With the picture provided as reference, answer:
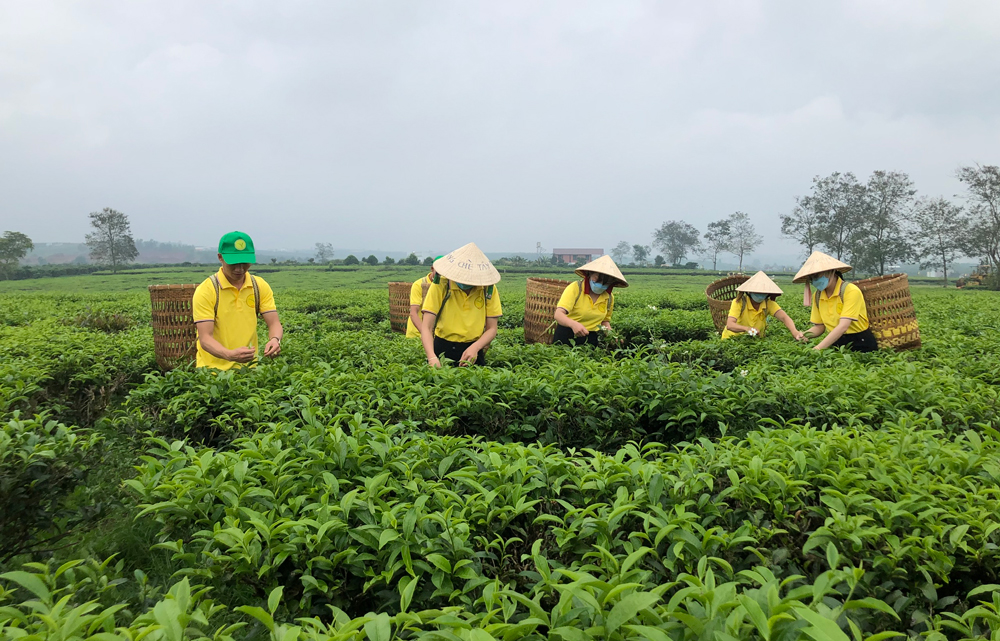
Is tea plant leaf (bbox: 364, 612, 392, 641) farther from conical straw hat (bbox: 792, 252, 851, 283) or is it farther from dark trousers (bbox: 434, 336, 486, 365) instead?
conical straw hat (bbox: 792, 252, 851, 283)

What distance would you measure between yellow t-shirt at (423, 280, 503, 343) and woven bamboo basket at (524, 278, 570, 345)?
119 centimetres

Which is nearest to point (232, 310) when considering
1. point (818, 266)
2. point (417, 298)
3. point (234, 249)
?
point (234, 249)

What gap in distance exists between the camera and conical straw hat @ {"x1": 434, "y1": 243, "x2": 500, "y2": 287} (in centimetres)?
408

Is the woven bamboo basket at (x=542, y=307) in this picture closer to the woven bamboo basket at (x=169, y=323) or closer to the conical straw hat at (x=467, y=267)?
the conical straw hat at (x=467, y=267)

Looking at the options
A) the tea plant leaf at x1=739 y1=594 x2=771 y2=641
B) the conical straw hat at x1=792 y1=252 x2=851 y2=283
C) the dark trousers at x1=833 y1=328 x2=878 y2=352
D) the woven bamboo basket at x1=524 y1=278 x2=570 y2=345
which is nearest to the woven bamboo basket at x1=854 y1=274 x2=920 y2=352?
the dark trousers at x1=833 y1=328 x2=878 y2=352

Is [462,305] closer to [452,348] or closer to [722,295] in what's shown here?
[452,348]

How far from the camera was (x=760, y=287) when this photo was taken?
546 centimetres

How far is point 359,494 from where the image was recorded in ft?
5.71

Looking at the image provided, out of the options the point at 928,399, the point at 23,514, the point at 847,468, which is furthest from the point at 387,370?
the point at 928,399

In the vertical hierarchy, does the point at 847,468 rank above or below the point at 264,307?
below

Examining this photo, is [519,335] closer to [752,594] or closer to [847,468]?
[847,468]

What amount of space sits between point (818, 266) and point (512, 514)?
4311 mm

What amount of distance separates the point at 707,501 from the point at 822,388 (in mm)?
1804

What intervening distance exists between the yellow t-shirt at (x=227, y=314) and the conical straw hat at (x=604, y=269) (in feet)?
9.00
